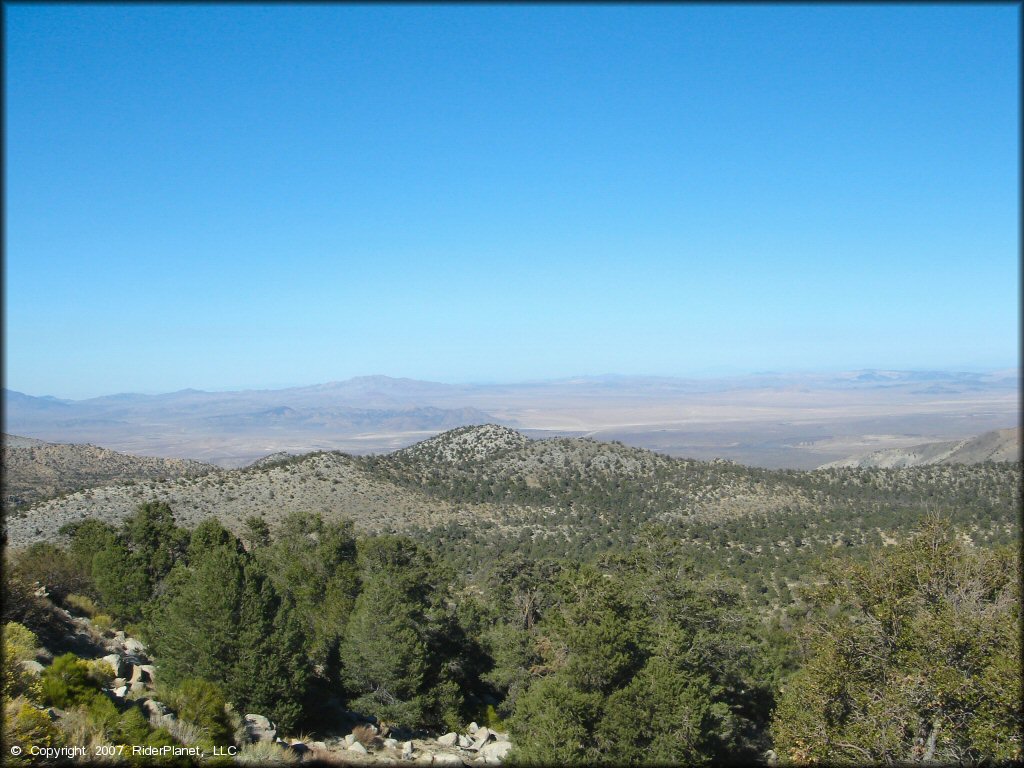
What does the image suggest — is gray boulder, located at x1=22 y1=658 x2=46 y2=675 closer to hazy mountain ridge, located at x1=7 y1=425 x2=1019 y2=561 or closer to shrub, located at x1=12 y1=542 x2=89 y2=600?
shrub, located at x1=12 y1=542 x2=89 y2=600

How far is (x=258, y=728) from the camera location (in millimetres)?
15430

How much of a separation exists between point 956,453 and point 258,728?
96.2m

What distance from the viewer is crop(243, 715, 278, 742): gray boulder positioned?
581 inches

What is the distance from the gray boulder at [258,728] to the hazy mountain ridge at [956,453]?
77160mm

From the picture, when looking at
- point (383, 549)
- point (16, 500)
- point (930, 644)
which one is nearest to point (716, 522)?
point (383, 549)

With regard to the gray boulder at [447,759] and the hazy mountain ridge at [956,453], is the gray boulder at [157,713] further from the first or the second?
the hazy mountain ridge at [956,453]

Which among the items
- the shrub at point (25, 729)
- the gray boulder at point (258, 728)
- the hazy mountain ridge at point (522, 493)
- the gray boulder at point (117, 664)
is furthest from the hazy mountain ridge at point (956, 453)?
the shrub at point (25, 729)

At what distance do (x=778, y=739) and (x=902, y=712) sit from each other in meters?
2.78

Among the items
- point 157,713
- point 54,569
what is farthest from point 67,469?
point 157,713

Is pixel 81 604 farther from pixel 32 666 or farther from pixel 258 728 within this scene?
pixel 258 728

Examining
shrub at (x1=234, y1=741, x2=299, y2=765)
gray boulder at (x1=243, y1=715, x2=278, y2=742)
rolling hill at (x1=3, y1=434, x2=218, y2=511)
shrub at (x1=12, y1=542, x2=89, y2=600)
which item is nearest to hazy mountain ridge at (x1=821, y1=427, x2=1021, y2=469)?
gray boulder at (x1=243, y1=715, x2=278, y2=742)

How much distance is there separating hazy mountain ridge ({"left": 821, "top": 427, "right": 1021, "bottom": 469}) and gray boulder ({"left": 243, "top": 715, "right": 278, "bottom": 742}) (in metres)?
77.2

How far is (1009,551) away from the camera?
16.2 metres

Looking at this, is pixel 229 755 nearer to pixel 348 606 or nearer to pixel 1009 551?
pixel 348 606
